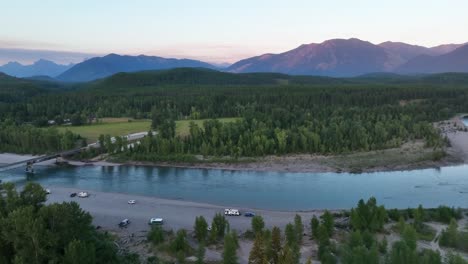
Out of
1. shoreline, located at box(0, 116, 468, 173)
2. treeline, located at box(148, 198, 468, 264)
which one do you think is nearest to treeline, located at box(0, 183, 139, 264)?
treeline, located at box(148, 198, 468, 264)

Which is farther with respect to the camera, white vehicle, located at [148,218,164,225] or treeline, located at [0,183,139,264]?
white vehicle, located at [148,218,164,225]

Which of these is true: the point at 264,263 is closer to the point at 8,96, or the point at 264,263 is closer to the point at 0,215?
the point at 0,215

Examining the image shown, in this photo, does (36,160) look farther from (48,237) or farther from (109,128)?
(48,237)

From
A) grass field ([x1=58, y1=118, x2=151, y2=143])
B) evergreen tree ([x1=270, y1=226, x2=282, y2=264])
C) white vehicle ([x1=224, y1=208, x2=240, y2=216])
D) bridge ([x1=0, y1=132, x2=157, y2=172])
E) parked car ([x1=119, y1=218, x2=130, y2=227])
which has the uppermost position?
grass field ([x1=58, y1=118, x2=151, y2=143])

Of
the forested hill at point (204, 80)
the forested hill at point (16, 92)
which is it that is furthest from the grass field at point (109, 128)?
the forested hill at point (204, 80)

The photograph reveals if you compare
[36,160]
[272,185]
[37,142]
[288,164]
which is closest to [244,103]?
[288,164]

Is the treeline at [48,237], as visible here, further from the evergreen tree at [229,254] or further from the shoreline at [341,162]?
the shoreline at [341,162]

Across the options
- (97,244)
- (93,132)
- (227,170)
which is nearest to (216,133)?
(227,170)

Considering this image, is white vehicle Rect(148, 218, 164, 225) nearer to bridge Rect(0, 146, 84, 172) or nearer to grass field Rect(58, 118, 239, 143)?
bridge Rect(0, 146, 84, 172)
